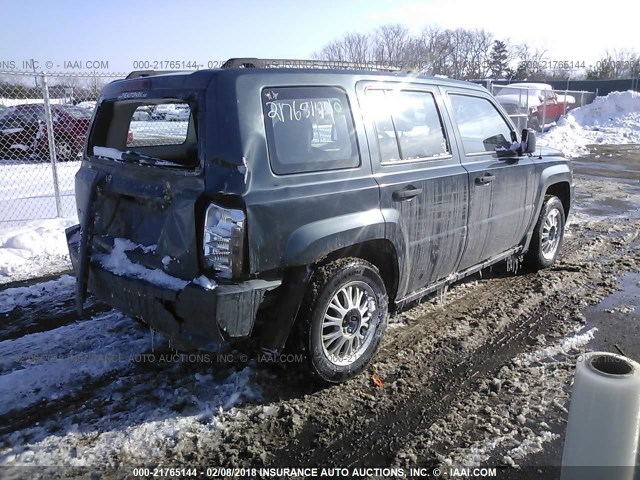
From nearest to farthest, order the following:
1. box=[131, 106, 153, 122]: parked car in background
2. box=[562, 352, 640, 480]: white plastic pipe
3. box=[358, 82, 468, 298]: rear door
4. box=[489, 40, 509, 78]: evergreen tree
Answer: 1. box=[562, 352, 640, 480]: white plastic pipe
2. box=[358, 82, 468, 298]: rear door
3. box=[131, 106, 153, 122]: parked car in background
4. box=[489, 40, 509, 78]: evergreen tree

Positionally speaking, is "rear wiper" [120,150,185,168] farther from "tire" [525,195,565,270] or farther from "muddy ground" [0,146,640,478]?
"tire" [525,195,565,270]

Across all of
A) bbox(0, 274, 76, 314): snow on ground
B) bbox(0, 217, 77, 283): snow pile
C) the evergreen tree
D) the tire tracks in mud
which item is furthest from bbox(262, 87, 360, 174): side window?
the evergreen tree

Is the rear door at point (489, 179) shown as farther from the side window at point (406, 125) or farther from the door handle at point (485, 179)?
the side window at point (406, 125)

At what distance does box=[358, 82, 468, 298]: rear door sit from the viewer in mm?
3428

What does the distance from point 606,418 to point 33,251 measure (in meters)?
5.95

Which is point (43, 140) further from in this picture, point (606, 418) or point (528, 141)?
point (606, 418)

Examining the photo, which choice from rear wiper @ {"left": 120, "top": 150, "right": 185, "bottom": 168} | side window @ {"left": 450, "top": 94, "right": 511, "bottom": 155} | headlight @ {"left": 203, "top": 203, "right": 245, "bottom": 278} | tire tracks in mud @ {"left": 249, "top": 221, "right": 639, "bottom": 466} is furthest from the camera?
side window @ {"left": 450, "top": 94, "right": 511, "bottom": 155}

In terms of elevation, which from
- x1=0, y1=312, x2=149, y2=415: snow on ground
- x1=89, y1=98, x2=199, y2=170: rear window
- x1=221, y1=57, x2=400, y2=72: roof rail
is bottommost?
x1=0, y1=312, x2=149, y2=415: snow on ground

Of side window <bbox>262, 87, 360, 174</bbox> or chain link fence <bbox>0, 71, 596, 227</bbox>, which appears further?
chain link fence <bbox>0, 71, 596, 227</bbox>

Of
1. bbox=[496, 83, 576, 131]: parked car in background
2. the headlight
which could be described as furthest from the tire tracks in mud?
bbox=[496, 83, 576, 131]: parked car in background

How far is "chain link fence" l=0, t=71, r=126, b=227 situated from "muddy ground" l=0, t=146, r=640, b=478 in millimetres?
4451

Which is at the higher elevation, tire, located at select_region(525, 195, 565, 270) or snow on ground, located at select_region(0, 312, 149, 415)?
tire, located at select_region(525, 195, 565, 270)

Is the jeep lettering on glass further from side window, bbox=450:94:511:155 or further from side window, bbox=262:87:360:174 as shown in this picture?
side window, bbox=450:94:511:155

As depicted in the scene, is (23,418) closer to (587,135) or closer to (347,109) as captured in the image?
(347,109)
